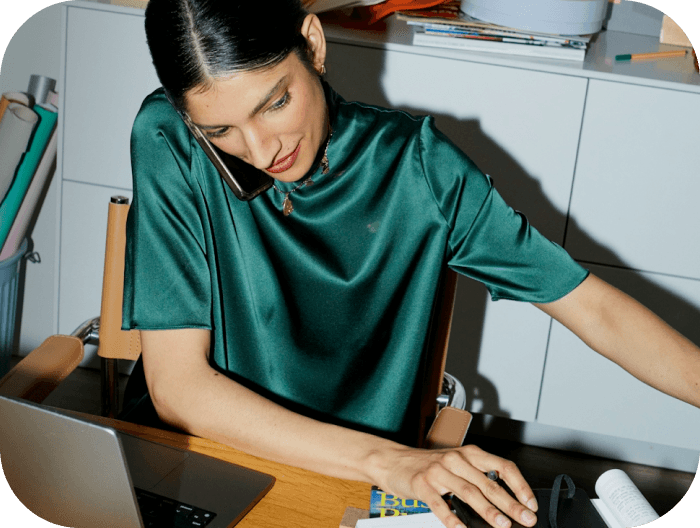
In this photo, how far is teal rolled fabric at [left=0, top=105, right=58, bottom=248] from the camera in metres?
2.43

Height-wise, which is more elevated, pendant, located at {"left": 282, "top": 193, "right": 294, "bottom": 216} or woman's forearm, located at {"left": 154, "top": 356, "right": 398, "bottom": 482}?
pendant, located at {"left": 282, "top": 193, "right": 294, "bottom": 216}

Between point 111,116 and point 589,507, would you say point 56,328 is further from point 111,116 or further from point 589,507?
point 589,507

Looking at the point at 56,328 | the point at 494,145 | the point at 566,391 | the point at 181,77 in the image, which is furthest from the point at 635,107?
the point at 56,328

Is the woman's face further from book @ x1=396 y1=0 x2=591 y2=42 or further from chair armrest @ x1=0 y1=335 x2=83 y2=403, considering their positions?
book @ x1=396 y1=0 x2=591 y2=42

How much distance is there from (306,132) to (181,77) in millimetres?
213

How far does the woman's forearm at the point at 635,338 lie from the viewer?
3.96ft

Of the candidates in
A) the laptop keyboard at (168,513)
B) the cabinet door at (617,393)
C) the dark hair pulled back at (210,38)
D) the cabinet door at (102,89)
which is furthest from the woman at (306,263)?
the cabinet door at (102,89)

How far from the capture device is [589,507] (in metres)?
1.04

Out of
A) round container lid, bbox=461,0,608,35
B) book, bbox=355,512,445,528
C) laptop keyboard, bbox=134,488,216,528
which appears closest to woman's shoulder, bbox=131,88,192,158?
laptop keyboard, bbox=134,488,216,528

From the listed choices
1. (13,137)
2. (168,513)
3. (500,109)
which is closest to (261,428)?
(168,513)

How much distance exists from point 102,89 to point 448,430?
159cm

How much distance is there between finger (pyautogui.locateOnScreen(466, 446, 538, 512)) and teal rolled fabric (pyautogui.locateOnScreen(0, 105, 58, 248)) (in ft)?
6.19

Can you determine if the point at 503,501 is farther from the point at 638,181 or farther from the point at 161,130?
the point at 638,181

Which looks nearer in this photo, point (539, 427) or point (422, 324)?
point (422, 324)
